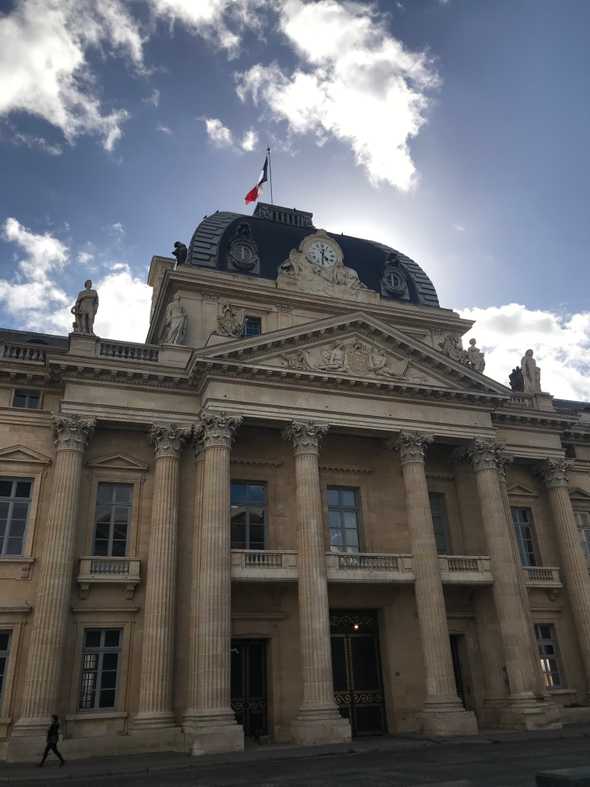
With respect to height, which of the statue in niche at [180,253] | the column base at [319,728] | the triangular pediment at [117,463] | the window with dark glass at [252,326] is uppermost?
the statue in niche at [180,253]

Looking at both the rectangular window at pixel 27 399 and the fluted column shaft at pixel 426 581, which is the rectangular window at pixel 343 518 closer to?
the fluted column shaft at pixel 426 581

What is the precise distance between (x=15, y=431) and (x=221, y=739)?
12159 millimetres

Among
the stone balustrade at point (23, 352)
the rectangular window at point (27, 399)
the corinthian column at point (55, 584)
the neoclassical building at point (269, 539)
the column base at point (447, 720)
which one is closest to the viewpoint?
the corinthian column at point (55, 584)

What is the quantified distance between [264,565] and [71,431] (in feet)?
26.2

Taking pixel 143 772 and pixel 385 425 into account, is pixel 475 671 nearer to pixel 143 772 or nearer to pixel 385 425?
pixel 385 425

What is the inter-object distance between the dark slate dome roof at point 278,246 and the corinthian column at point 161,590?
10.7 m

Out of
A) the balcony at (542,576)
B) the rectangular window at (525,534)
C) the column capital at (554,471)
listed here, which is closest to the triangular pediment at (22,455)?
the balcony at (542,576)

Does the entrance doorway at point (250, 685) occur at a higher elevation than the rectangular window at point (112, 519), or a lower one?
lower

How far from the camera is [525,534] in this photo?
2858 cm

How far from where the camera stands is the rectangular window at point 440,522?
26562 mm

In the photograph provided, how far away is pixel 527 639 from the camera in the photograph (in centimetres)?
2291

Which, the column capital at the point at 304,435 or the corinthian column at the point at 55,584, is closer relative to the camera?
the corinthian column at the point at 55,584

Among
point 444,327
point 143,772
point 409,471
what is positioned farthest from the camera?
point 444,327

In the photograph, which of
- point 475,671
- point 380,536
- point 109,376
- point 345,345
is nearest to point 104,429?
point 109,376
